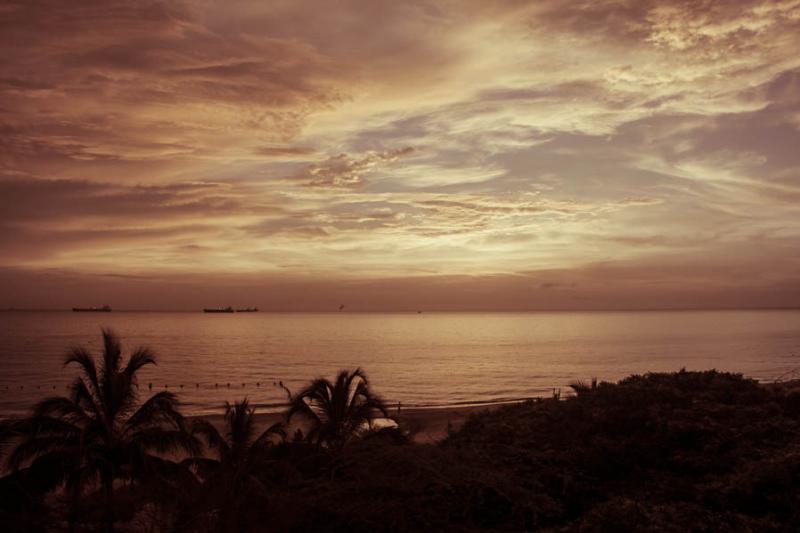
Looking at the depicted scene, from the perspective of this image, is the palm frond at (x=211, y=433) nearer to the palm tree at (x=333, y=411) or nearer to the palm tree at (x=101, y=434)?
the palm tree at (x=101, y=434)

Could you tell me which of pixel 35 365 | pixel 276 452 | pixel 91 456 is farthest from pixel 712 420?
pixel 35 365

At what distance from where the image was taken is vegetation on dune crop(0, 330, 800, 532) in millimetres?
12344

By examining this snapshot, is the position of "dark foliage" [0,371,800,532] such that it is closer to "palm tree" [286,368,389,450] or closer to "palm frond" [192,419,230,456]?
"palm frond" [192,419,230,456]

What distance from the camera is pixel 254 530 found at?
37.6ft

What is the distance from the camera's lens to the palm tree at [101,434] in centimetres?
1602

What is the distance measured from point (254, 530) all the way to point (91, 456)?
287 inches

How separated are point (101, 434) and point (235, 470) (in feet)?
14.6

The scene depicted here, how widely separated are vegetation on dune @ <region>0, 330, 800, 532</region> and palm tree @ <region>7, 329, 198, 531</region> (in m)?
0.05

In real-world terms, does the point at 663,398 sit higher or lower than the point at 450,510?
higher

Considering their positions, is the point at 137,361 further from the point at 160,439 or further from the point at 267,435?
the point at 267,435

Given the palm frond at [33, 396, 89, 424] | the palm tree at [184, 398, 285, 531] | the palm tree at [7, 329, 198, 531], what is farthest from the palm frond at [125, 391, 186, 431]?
the palm frond at [33, 396, 89, 424]

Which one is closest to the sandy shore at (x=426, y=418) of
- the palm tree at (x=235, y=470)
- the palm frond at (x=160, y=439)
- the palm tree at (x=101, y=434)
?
the palm tree at (x=235, y=470)

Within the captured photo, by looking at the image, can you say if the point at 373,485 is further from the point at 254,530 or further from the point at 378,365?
the point at 378,365

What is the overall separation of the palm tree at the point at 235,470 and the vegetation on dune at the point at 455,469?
48 millimetres
